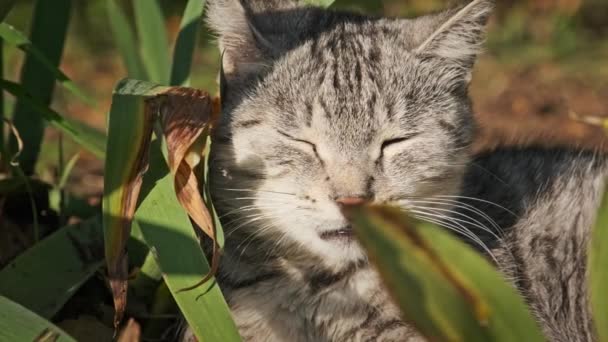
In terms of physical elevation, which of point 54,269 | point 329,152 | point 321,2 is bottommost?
point 54,269

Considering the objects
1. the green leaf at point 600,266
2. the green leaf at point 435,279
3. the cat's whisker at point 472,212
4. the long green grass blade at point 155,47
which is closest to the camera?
the green leaf at point 435,279

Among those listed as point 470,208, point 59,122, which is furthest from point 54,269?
point 470,208

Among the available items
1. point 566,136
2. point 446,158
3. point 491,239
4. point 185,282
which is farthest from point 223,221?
point 566,136

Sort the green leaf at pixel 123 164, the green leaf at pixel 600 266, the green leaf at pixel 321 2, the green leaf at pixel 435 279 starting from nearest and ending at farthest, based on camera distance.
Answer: the green leaf at pixel 435 279 → the green leaf at pixel 600 266 → the green leaf at pixel 123 164 → the green leaf at pixel 321 2

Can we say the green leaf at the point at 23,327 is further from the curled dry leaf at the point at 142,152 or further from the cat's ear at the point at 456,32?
the cat's ear at the point at 456,32

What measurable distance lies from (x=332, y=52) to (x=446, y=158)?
35 centimetres

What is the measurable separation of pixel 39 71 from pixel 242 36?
0.72 metres

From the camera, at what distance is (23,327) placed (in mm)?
1577

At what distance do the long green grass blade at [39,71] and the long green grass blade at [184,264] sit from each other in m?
0.66

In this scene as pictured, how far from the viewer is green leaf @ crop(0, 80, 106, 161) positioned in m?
2.06

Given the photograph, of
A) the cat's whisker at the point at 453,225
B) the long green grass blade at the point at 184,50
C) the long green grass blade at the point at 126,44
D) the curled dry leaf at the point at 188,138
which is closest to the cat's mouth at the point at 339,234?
the cat's whisker at the point at 453,225

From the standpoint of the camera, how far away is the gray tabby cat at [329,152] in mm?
1900

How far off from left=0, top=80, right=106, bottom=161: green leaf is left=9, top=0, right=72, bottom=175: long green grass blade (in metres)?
0.01

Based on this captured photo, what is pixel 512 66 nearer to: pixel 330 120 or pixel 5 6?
pixel 330 120
